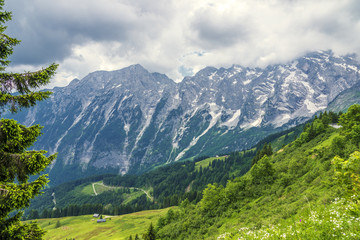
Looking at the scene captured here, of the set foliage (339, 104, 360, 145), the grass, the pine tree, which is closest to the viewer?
the pine tree

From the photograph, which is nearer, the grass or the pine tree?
the pine tree

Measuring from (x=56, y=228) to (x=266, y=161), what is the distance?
17201 cm

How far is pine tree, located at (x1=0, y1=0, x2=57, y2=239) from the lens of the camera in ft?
36.2

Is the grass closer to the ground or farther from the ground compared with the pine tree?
closer to the ground

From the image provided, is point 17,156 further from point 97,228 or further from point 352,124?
point 97,228

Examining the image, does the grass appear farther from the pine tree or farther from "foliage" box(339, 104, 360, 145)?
the pine tree

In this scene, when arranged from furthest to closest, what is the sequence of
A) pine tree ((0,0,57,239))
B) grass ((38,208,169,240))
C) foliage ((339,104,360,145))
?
1. grass ((38,208,169,240))
2. foliage ((339,104,360,145))
3. pine tree ((0,0,57,239))

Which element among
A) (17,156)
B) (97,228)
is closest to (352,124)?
(17,156)

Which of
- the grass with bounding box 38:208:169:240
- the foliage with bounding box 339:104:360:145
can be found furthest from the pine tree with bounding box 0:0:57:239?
the grass with bounding box 38:208:169:240

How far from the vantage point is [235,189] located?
56500mm

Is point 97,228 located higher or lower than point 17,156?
lower

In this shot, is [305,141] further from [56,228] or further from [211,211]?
[56,228]

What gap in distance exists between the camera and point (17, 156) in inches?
469

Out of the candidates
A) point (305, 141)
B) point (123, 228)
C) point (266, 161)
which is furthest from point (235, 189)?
point (123, 228)
